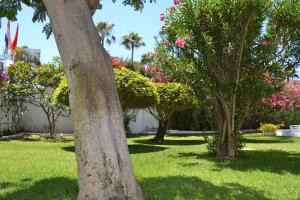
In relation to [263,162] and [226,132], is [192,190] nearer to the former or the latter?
[263,162]

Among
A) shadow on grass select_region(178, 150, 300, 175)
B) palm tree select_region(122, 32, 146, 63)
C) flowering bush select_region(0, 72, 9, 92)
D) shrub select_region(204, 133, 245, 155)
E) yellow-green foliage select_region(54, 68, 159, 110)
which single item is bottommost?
shadow on grass select_region(178, 150, 300, 175)

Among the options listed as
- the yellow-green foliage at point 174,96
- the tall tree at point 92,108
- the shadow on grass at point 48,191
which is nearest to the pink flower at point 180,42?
the shadow on grass at point 48,191

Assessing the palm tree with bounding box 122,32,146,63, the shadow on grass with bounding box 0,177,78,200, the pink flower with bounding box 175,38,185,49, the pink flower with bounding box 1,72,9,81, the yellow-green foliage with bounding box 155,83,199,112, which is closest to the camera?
the shadow on grass with bounding box 0,177,78,200

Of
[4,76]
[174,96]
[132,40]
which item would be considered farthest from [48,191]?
[132,40]

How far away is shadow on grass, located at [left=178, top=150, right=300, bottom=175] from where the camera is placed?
10.6m

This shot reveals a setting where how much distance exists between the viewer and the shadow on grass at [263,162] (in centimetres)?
1057

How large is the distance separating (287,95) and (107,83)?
2198 cm

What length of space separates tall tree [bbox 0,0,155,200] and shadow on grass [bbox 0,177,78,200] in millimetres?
1842

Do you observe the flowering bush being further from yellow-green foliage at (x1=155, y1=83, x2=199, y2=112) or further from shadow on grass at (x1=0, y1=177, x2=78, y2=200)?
shadow on grass at (x1=0, y1=177, x2=78, y2=200)

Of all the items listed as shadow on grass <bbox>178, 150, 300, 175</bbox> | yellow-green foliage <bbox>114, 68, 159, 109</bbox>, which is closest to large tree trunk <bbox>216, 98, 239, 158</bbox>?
shadow on grass <bbox>178, 150, 300, 175</bbox>

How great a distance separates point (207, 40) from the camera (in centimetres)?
1212

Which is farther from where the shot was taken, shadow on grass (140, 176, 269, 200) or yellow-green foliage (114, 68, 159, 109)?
yellow-green foliage (114, 68, 159, 109)

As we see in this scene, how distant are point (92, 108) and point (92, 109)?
1 centimetres

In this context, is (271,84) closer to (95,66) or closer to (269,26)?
(269,26)
